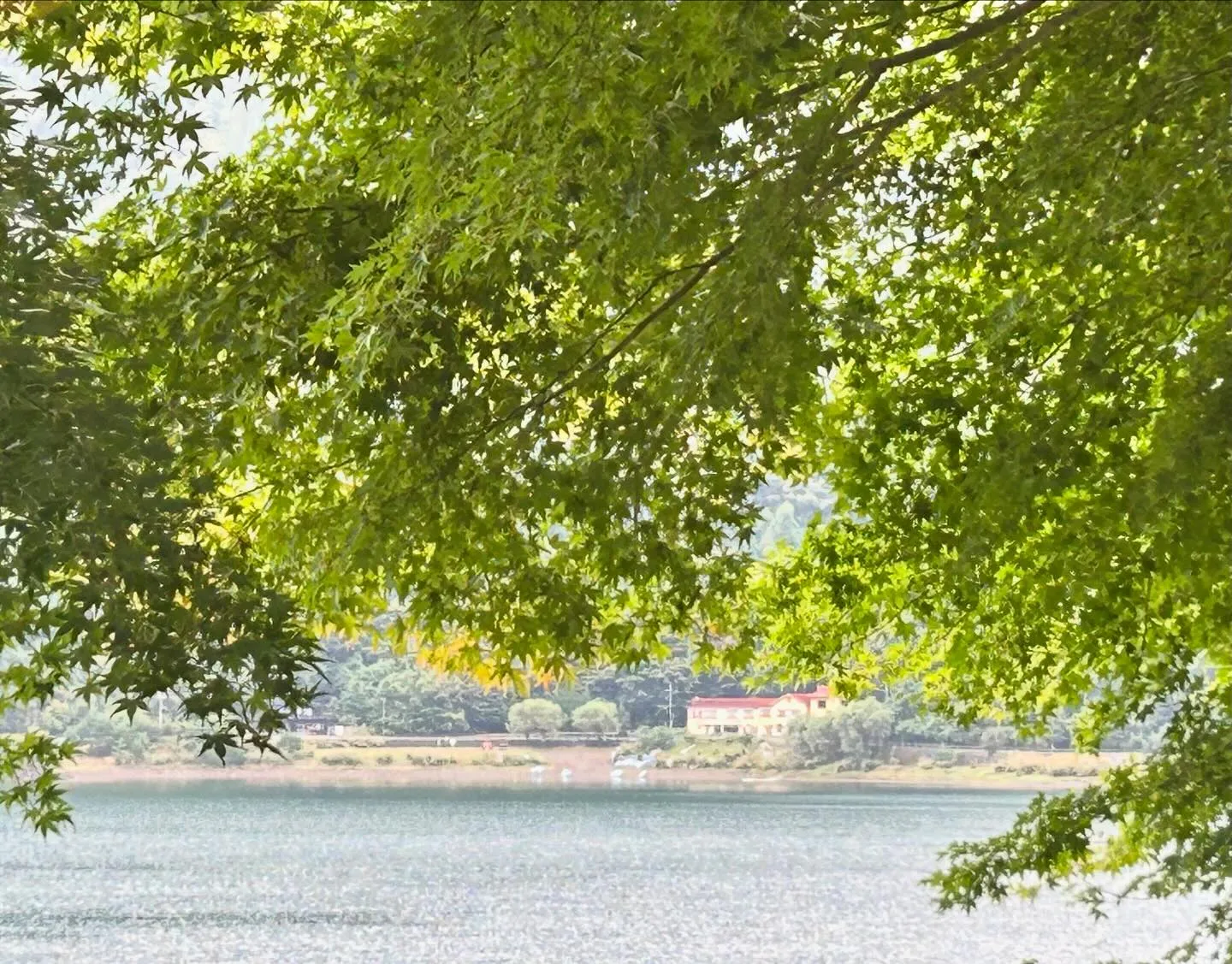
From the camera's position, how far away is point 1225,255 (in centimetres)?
641

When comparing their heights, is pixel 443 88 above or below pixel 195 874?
above

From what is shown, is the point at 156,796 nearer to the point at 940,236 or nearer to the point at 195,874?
the point at 195,874

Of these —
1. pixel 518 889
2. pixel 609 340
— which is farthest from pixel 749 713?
pixel 609 340

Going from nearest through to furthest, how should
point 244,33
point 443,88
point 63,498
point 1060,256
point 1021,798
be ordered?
point 63,498 < point 443,88 < point 244,33 < point 1060,256 < point 1021,798

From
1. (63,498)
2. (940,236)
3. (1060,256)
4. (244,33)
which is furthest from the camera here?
(940,236)

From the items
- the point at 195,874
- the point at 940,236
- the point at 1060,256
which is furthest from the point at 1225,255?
the point at 195,874

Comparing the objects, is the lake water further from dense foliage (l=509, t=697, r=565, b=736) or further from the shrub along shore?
dense foliage (l=509, t=697, r=565, b=736)

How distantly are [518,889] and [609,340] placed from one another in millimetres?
34927

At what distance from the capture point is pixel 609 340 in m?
7.10

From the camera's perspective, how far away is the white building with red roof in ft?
256

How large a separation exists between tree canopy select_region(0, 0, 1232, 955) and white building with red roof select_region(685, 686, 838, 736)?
229ft

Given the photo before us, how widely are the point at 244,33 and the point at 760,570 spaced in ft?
13.0

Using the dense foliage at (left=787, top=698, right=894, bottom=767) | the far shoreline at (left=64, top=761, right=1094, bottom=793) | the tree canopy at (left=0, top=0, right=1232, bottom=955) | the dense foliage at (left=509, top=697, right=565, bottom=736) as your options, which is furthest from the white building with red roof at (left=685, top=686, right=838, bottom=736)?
the tree canopy at (left=0, top=0, right=1232, bottom=955)

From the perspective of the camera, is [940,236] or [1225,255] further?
[940,236]
